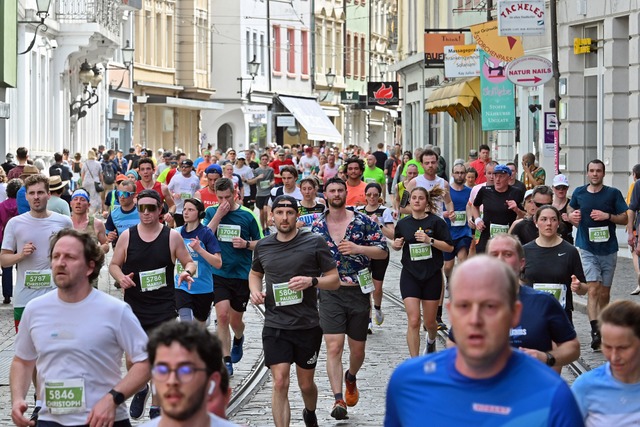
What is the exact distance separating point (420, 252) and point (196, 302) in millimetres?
2100

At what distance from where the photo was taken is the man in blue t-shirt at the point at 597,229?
1592 centimetres

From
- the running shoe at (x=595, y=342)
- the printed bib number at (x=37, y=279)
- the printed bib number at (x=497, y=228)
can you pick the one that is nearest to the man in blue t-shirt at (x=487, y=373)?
the printed bib number at (x=37, y=279)

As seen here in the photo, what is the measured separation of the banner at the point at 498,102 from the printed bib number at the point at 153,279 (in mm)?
17662

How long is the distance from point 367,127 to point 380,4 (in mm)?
8128

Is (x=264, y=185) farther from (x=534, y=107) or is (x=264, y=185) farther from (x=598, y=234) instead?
(x=598, y=234)

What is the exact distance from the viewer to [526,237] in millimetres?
13648

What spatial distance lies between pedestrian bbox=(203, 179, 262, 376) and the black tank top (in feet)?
8.57

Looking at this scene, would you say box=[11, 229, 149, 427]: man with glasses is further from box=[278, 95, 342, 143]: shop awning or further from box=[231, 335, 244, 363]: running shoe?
box=[278, 95, 342, 143]: shop awning

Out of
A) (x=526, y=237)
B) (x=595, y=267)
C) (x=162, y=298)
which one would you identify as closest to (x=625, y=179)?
(x=595, y=267)

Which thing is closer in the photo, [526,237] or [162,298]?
[162,298]

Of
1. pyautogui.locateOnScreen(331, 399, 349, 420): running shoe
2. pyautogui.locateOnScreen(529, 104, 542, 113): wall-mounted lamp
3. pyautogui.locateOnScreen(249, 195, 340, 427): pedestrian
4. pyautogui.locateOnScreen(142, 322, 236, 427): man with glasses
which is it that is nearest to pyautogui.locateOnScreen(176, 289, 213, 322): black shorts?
pyautogui.locateOnScreen(331, 399, 349, 420): running shoe

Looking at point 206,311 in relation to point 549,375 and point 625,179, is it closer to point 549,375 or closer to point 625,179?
point 549,375

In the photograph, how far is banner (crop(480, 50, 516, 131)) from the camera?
93.3ft

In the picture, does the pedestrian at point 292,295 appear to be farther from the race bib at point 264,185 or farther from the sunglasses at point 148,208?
the race bib at point 264,185
